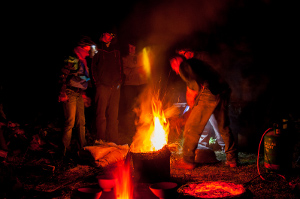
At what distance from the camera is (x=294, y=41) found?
23.7 ft

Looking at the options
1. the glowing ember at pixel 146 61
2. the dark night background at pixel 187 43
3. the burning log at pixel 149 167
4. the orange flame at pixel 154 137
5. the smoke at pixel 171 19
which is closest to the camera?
the burning log at pixel 149 167

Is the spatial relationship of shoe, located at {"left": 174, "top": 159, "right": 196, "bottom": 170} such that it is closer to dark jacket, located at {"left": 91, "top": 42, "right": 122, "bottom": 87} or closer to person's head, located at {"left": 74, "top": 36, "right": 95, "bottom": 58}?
dark jacket, located at {"left": 91, "top": 42, "right": 122, "bottom": 87}

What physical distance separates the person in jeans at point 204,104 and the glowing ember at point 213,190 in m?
1.52

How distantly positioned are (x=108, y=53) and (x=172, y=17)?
3.89m

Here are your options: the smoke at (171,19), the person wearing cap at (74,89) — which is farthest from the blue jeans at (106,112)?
the smoke at (171,19)

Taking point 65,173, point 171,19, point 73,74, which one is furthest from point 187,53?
point 171,19

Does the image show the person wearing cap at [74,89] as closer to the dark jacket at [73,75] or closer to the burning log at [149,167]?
the dark jacket at [73,75]

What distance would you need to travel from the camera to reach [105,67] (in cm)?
582

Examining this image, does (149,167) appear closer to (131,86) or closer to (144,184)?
(144,184)

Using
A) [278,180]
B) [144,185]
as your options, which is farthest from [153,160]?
[278,180]

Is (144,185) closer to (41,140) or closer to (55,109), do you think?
(41,140)

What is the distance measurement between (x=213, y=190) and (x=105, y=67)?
3.91 meters

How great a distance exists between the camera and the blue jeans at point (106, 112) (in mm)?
5758

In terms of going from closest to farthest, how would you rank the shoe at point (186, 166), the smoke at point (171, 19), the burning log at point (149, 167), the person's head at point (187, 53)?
the burning log at point (149, 167)
the shoe at point (186, 166)
the person's head at point (187, 53)
the smoke at point (171, 19)
